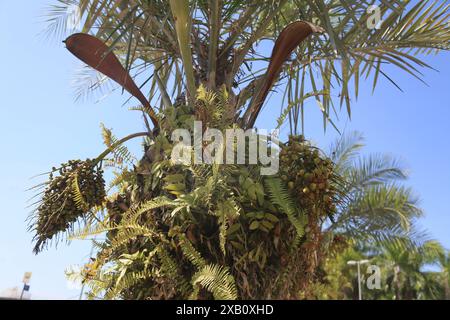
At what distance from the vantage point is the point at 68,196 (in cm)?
207

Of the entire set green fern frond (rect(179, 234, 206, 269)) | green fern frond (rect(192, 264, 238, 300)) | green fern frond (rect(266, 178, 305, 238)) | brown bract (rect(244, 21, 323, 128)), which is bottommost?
green fern frond (rect(192, 264, 238, 300))

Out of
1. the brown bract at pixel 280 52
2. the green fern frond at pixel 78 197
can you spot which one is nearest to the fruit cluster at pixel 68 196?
the green fern frond at pixel 78 197

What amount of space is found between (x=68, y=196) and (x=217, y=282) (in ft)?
2.88

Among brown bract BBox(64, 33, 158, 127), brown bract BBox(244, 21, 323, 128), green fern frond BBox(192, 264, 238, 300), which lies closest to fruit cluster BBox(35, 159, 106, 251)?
brown bract BBox(64, 33, 158, 127)

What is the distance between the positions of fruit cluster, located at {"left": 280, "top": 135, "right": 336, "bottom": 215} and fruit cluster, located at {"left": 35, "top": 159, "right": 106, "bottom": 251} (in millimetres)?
942

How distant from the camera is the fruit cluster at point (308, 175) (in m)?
1.89

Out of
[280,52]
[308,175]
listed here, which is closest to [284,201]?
[308,175]

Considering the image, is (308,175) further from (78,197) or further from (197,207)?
(78,197)

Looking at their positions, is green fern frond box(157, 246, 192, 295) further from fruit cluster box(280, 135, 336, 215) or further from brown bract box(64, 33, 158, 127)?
brown bract box(64, 33, 158, 127)

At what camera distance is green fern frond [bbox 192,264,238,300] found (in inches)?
64.5
